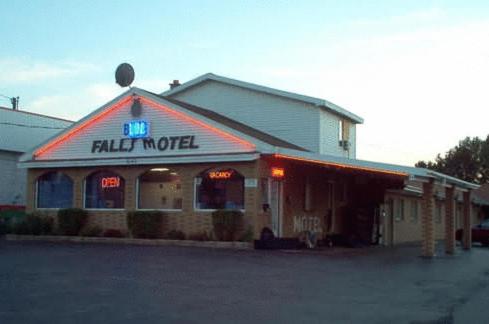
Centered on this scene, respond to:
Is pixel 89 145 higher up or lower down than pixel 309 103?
lower down

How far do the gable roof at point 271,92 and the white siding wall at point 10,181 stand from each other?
10.3 meters

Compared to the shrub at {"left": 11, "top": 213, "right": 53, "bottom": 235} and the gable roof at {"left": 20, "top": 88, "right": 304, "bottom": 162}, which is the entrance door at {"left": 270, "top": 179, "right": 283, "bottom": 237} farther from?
the shrub at {"left": 11, "top": 213, "right": 53, "bottom": 235}

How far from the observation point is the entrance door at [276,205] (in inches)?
1014

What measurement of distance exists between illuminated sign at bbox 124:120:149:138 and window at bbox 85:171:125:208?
70.6 inches

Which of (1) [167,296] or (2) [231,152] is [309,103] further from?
(1) [167,296]

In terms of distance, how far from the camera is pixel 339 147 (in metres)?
33.6

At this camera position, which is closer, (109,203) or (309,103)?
(109,203)

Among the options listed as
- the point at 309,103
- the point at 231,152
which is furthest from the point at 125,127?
the point at 309,103

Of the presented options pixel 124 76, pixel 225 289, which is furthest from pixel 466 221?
pixel 225 289

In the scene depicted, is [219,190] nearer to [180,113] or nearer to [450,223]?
[180,113]

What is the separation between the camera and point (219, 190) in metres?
25.7

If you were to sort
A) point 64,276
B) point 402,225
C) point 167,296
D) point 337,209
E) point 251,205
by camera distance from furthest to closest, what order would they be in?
point 402,225
point 337,209
point 251,205
point 64,276
point 167,296

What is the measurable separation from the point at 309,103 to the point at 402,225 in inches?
373

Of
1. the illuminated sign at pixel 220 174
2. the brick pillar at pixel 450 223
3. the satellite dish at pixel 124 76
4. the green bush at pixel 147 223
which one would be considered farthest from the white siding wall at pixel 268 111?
the green bush at pixel 147 223
